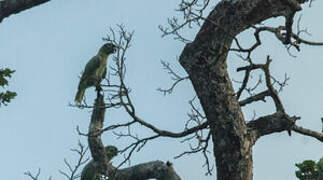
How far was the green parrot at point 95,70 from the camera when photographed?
10102 mm

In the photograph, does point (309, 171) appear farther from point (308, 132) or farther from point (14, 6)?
point (14, 6)

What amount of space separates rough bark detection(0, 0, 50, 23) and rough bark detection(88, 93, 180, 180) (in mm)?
2107

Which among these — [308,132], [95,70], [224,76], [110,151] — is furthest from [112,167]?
[308,132]

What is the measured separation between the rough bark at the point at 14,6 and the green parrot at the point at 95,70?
10.3 ft

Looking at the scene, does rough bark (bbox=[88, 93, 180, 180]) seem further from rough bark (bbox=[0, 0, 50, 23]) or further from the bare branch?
rough bark (bbox=[0, 0, 50, 23])

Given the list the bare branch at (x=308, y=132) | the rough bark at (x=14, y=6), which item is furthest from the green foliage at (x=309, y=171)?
the rough bark at (x=14, y=6)

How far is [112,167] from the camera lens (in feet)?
28.6

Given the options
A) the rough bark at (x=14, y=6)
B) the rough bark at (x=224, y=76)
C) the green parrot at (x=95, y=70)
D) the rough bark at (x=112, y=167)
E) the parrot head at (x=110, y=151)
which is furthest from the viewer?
the green parrot at (x=95, y=70)

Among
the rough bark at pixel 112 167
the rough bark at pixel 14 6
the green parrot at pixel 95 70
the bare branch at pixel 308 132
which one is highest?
the green parrot at pixel 95 70

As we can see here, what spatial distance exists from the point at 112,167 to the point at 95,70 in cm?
192

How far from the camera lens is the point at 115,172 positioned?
7.98 m

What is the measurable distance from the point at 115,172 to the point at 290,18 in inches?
115

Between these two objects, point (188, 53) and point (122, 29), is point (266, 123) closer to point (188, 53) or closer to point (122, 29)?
point (188, 53)

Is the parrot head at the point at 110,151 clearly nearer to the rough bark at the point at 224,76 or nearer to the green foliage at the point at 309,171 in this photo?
the rough bark at the point at 224,76
